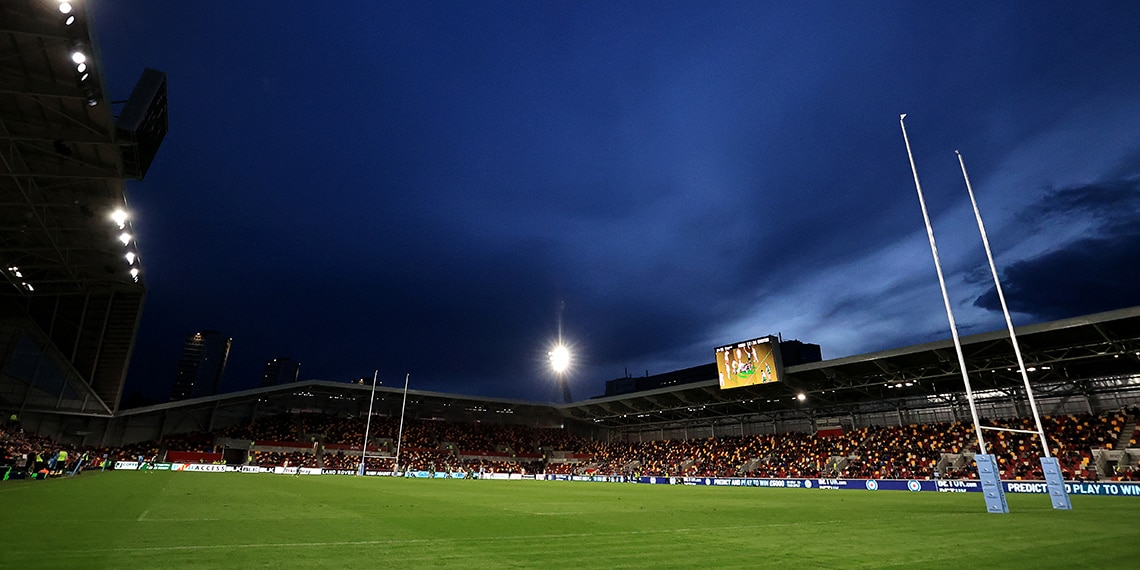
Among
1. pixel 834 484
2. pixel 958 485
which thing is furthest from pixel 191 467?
pixel 958 485

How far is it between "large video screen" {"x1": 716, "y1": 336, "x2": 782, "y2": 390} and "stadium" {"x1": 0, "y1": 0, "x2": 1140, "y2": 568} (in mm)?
2078

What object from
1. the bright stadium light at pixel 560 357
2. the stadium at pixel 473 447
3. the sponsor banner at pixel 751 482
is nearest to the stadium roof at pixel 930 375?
the stadium at pixel 473 447

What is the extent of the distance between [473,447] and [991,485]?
56.6 m

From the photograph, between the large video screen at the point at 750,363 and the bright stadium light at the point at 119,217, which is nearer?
the bright stadium light at the point at 119,217

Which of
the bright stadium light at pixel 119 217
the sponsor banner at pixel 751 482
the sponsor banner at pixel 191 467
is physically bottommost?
the sponsor banner at pixel 751 482

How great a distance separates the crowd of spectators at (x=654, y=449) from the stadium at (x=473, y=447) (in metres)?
0.28

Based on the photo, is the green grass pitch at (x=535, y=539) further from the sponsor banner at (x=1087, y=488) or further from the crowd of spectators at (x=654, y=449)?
the crowd of spectators at (x=654, y=449)

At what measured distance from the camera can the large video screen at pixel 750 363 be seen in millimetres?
39344

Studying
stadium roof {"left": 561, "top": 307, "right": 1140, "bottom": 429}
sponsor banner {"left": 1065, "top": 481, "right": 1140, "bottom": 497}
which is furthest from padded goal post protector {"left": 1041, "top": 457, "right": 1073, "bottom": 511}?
stadium roof {"left": 561, "top": 307, "right": 1140, "bottom": 429}

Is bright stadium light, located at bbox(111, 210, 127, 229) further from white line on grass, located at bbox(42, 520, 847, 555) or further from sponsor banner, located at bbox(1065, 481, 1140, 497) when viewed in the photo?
sponsor banner, located at bbox(1065, 481, 1140, 497)

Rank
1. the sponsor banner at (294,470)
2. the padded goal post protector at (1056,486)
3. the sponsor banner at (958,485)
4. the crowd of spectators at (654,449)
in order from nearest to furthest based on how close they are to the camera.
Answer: the padded goal post protector at (1056,486)
the sponsor banner at (958,485)
the crowd of spectators at (654,449)
the sponsor banner at (294,470)

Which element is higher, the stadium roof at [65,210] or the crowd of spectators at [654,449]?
the stadium roof at [65,210]

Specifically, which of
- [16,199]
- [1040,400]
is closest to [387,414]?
[16,199]

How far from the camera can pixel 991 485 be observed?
1219 centimetres
